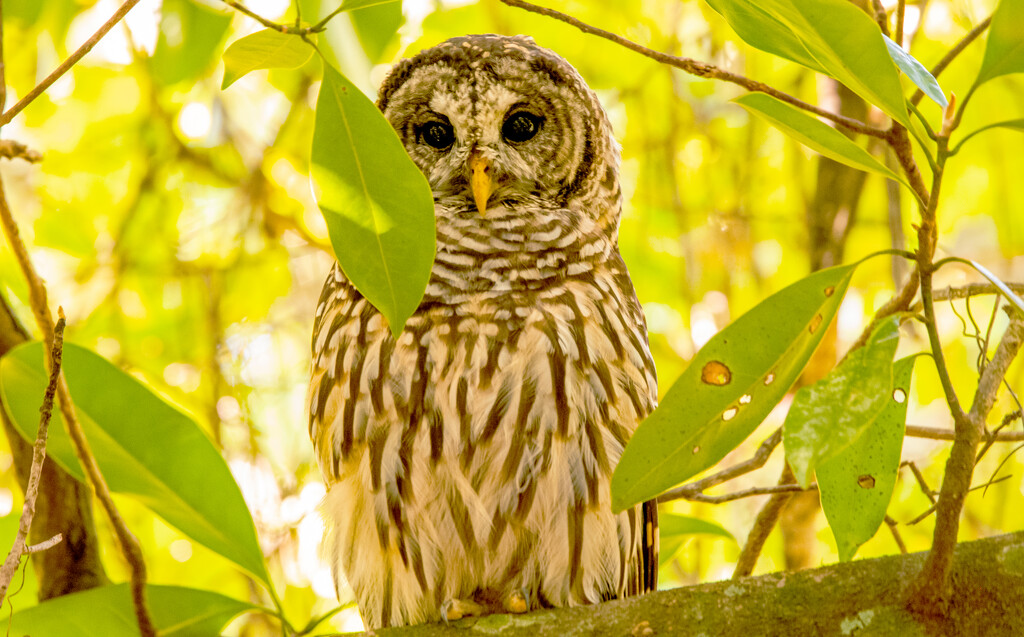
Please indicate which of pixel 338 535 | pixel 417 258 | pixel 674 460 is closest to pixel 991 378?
pixel 674 460

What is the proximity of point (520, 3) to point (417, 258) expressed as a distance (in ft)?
1.40

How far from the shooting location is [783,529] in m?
3.08

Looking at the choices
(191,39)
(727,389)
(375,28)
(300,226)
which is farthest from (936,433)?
(300,226)

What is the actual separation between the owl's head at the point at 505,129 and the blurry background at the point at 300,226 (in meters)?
0.66

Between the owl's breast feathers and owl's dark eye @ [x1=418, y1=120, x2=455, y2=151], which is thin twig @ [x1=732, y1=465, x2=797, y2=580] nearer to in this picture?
the owl's breast feathers

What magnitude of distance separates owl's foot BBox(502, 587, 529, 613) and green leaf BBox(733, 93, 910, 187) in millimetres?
1179

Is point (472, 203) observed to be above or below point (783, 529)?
above

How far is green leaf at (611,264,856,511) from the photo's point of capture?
1348 millimetres

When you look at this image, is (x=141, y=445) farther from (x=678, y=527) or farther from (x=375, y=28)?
(x=678, y=527)

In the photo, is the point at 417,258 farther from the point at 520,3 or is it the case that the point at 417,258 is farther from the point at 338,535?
the point at 338,535

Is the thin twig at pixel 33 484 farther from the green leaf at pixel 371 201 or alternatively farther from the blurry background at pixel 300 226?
the blurry background at pixel 300 226

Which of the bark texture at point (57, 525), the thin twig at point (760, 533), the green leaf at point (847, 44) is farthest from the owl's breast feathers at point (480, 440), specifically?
the green leaf at point (847, 44)

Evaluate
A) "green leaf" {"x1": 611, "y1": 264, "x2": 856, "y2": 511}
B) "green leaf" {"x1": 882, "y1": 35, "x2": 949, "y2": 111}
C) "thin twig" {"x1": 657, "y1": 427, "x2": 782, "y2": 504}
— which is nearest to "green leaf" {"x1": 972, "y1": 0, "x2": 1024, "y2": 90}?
"green leaf" {"x1": 882, "y1": 35, "x2": 949, "y2": 111}

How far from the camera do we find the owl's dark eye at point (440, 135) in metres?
2.65
